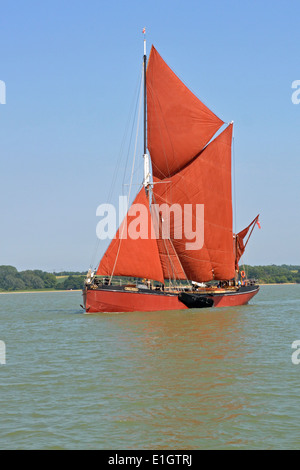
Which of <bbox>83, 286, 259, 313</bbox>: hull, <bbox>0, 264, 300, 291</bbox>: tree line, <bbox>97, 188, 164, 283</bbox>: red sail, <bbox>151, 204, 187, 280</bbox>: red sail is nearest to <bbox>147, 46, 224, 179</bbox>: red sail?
<bbox>151, 204, 187, 280</bbox>: red sail

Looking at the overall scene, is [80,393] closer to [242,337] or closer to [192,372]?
[192,372]

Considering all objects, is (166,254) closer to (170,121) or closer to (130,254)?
(130,254)

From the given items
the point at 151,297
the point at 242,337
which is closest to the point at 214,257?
the point at 151,297

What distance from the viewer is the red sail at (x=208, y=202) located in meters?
49.4

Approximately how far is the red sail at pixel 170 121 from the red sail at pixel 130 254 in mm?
8231

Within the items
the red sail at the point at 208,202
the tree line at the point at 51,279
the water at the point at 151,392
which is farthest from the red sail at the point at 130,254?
the tree line at the point at 51,279

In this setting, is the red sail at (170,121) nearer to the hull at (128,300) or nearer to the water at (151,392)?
the hull at (128,300)

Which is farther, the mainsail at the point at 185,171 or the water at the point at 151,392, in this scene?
the mainsail at the point at 185,171

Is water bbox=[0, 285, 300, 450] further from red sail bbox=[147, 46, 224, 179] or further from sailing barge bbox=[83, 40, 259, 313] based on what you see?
red sail bbox=[147, 46, 224, 179]

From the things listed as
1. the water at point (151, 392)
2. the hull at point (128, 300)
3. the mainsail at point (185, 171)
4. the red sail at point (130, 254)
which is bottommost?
the water at point (151, 392)

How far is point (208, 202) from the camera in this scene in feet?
165

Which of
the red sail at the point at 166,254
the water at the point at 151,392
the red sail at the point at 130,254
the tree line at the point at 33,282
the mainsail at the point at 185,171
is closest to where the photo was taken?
the water at the point at 151,392

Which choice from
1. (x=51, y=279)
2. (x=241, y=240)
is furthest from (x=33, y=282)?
(x=241, y=240)

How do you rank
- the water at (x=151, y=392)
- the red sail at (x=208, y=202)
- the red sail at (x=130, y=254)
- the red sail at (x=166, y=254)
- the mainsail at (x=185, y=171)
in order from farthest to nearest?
the red sail at (x=208, y=202)
the mainsail at (x=185, y=171)
the red sail at (x=166, y=254)
the red sail at (x=130, y=254)
the water at (x=151, y=392)
